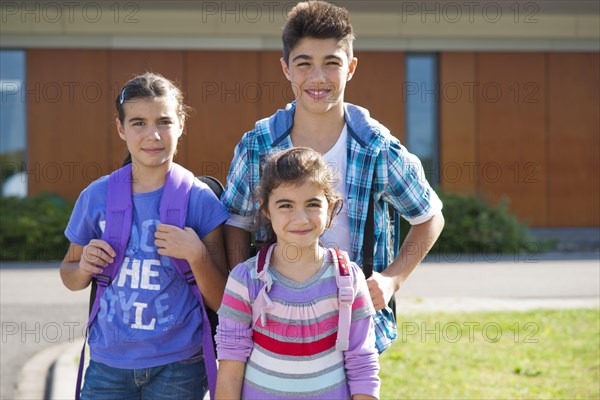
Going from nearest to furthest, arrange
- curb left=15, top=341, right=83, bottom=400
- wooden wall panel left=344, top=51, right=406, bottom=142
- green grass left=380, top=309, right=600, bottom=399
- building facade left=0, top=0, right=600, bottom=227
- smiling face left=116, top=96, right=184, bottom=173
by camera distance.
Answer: smiling face left=116, top=96, right=184, bottom=173 < green grass left=380, top=309, right=600, bottom=399 < curb left=15, top=341, right=83, bottom=400 < building facade left=0, top=0, right=600, bottom=227 < wooden wall panel left=344, top=51, right=406, bottom=142

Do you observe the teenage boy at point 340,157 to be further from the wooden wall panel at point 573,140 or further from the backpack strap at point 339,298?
the wooden wall panel at point 573,140

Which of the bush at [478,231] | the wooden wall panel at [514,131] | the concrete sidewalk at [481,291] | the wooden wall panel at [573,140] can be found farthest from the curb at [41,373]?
the wooden wall panel at [573,140]

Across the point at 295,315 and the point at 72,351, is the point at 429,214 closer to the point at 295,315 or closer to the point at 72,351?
the point at 295,315

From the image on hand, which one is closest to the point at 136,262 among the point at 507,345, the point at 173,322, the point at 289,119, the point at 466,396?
the point at 173,322

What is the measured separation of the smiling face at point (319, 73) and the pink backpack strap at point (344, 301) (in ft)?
2.25

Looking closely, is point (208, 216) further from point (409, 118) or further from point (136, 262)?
point (409, 118)

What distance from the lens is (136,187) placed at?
3.39 metres

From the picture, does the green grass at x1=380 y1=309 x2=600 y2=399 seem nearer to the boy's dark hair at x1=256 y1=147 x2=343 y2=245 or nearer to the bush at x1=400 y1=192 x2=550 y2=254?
the boy's dark hair at x1=256 y1=147 x2=343 y2=245

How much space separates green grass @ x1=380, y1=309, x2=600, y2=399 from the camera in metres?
5.67

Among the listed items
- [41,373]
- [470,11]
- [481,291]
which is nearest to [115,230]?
[41,373]

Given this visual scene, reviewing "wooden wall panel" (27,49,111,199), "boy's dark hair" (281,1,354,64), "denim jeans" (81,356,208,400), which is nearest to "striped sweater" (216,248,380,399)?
"denim jeans" (81,356,208,400)

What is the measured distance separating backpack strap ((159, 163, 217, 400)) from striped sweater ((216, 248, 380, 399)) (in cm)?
29

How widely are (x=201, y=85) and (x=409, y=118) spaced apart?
14.4 ft

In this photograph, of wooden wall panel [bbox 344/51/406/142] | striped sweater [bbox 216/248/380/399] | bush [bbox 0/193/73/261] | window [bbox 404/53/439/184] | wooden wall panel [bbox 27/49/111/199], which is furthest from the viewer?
window [bbox 404/53/439/184]
